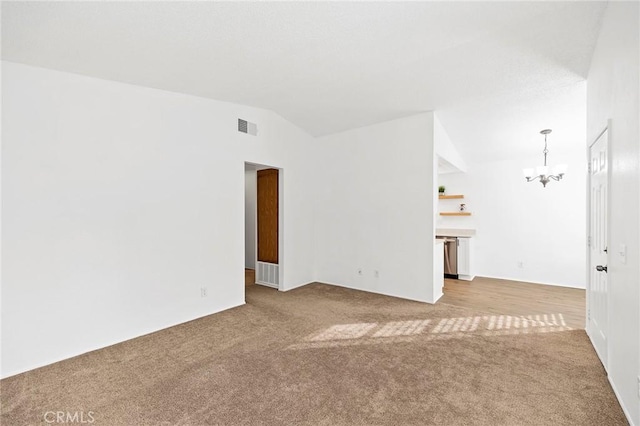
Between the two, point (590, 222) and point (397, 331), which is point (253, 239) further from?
point (590, 222)

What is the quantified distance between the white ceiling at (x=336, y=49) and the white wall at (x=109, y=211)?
288 mm

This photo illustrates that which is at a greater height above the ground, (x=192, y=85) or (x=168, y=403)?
(x=192, y=85)

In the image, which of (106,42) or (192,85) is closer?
(106,42)

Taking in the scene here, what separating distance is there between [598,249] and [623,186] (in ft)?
3.81

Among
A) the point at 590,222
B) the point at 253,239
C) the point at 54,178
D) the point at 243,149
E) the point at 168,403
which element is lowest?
the point at 168,403

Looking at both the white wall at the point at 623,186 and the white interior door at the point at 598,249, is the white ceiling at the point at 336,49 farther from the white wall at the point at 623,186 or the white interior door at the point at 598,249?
the white interior door at the point at 598,249

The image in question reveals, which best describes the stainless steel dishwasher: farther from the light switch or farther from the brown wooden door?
the light switch

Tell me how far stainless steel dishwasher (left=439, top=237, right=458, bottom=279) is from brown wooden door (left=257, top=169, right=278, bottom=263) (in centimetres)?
357

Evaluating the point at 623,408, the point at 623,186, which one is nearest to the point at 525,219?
the point at 623,186

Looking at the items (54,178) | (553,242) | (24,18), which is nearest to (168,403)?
(54,178)

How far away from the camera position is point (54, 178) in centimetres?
268

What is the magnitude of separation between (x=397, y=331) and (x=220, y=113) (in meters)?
3.59

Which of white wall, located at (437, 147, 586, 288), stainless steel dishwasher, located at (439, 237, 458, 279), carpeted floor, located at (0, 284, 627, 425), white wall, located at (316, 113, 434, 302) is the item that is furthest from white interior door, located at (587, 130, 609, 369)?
stainless steel dishwasher, located at (439, 237, 458, 279)

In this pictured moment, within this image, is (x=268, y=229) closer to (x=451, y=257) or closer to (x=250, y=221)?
(x=250, y=221)
